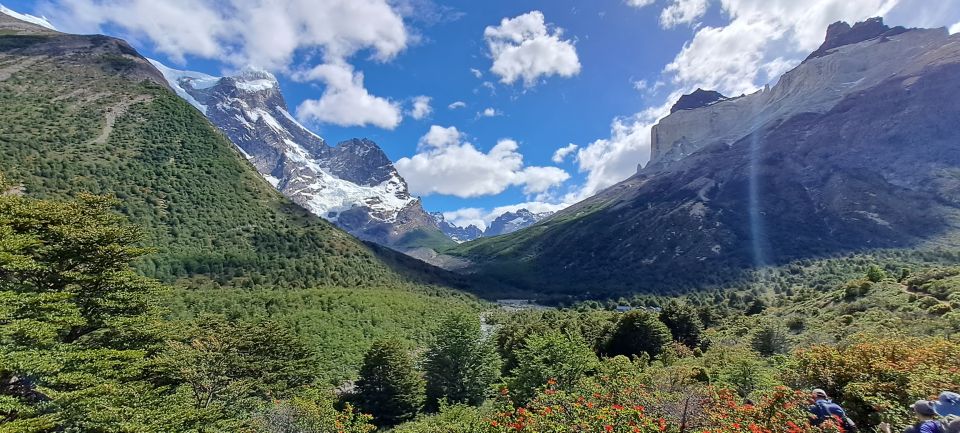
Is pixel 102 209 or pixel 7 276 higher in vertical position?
pixel 102 209

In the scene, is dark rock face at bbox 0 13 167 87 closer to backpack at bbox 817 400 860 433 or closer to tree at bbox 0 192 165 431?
tree at bbox 0 192 165 431

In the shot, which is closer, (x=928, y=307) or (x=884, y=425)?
(x=884, y=425)

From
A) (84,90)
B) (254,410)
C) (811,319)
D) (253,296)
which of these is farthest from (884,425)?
(84,90)

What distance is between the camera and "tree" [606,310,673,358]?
121 feet

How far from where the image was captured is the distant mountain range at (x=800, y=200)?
113 metres

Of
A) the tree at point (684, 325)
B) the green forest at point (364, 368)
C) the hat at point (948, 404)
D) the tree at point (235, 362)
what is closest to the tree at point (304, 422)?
the green forest at point (364, 368)

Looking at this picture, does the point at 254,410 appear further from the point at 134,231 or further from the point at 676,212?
the point at 676,212

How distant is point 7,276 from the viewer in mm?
14711

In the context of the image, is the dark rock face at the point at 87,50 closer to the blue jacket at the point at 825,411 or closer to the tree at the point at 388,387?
the tree at the point at 388,387

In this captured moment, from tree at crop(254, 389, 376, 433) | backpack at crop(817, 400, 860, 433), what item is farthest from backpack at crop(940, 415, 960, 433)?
tree at crop(254, 389, 376, 433)

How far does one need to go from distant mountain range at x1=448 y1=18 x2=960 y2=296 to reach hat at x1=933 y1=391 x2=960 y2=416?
115 m

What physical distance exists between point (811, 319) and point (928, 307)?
8.86 meters

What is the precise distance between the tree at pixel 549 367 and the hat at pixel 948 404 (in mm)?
12532

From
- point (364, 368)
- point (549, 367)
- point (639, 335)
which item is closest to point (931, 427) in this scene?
point (549, 367)
